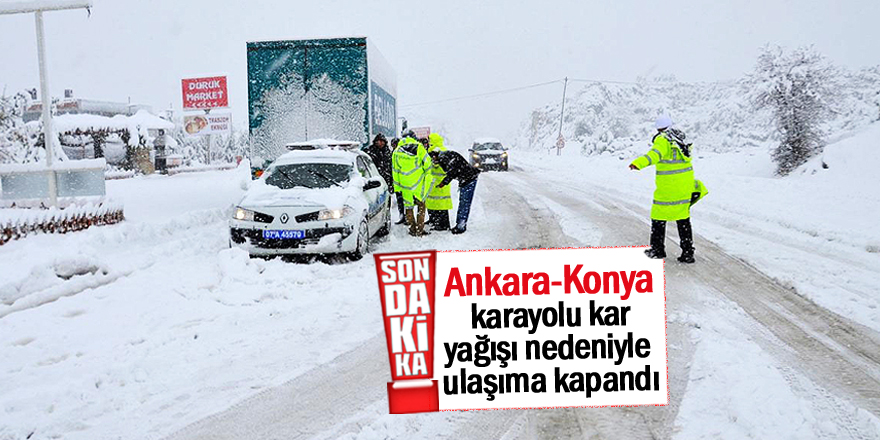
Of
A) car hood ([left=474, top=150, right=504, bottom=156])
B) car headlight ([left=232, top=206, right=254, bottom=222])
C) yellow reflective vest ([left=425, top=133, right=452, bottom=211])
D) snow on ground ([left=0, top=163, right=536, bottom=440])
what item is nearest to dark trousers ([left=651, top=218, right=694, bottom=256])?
snow on ground ([left=0, top=163, right=536, bottom=440])

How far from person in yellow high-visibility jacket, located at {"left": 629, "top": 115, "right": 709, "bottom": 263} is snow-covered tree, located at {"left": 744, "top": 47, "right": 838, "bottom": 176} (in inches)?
568

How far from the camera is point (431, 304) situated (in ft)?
7.48

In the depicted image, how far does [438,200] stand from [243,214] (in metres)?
3.68

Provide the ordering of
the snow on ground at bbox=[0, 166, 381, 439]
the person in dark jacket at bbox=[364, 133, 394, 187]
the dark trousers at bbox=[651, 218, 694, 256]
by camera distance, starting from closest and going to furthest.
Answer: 1. the snow on ground at bbox=[0, 166, 381, 439]
2. the dark trousers at bbox=[651, 218, 694, 256]
3. the person in dark jacket at bbox=[364, 133, 394, 187]

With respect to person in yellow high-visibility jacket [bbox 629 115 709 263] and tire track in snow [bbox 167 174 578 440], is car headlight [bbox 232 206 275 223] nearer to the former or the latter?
tire track in snow [bbox 167 174 578 440]

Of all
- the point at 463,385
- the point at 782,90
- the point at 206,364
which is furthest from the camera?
the point at 782,90

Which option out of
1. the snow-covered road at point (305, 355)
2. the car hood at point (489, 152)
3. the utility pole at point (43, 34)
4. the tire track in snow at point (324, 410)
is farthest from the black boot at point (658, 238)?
the car hood at point (489, 152)

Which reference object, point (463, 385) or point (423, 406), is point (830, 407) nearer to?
point (463, 385)

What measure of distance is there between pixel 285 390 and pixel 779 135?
21.1m

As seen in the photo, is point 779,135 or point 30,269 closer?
point 30,269

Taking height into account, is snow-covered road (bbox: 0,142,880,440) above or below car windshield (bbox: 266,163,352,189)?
below

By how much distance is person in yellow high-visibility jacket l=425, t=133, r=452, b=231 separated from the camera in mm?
10812

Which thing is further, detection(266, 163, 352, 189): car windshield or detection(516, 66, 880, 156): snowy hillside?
detection(516, 66, 880, 156): snowy hillside

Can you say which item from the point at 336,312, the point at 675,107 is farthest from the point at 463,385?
the point at 675,107
